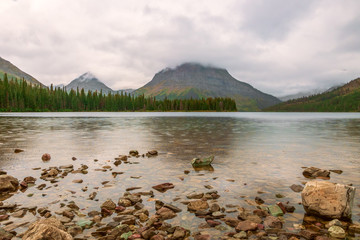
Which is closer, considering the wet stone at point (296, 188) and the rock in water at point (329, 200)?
the rock in water at point (329, 200)

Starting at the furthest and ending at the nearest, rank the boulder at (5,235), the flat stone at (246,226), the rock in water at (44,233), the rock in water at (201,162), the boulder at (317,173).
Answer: the rock in water at (201,162), the boulder at (317,173), the flat stone at (246,226), the boulder at (5,235), the rock in water at (44,233)

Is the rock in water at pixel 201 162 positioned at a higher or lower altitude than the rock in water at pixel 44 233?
lower

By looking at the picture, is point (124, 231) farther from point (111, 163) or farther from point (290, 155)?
point (290, 155)

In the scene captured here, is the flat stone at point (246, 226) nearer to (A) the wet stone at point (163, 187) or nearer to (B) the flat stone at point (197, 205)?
(B) the flat stone at point (197, 205)

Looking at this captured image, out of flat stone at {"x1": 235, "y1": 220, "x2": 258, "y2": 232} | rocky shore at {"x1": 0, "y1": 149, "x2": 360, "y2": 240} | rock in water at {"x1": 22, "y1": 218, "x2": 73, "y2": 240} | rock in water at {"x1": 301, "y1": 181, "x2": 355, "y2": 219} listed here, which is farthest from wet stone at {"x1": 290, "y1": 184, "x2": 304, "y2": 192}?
rock in water at {"x1": 22, "y1": 218, "x2": 73, "y2": 240}

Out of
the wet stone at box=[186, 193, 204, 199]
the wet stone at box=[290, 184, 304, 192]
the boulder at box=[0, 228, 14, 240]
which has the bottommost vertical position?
the wet stone at box=[186, 193, 204, 199]

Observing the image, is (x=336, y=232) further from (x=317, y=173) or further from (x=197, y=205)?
(x=317, y=173)

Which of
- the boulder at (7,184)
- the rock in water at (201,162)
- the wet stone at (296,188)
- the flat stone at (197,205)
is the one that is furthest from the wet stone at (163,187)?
the boulder at (7,184)

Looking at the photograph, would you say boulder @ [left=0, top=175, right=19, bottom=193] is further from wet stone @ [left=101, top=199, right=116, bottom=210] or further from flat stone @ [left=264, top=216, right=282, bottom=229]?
flat stone @ [left=264, top=216, right=282, bottom=229]

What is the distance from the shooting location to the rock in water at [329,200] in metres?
8.93

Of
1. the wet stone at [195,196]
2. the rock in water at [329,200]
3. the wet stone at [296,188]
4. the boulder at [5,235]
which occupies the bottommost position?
the wet stone at [195,196]

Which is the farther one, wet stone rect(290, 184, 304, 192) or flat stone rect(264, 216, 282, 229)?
wet stone rect(290, 184, 304, 192)

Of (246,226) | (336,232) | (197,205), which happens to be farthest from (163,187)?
(336,232)

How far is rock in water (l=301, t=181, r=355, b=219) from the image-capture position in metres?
8.93
